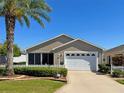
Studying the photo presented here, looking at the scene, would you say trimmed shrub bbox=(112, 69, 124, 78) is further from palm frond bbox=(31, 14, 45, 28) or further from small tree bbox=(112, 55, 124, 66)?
palm frond bbox=(31, 14, 45, 28)

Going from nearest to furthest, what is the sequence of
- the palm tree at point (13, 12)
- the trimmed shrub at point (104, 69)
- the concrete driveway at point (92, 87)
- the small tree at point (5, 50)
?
the concrete driveway at point (92, 87) < the palm tree at point (13, 12) < the trimmed shrub at point (104, 69) < the small tree at point (5, 50)

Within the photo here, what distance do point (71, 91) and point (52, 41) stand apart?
76.0 ft

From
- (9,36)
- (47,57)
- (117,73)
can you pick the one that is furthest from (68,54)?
(9,36)

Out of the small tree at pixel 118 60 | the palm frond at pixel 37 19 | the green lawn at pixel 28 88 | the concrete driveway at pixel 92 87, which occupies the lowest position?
the concrete driveway at pixel 92 87

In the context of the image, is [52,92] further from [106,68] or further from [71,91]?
[106,68]

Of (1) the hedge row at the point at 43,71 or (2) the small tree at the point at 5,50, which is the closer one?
(1) the hedge row at the point at 43,71

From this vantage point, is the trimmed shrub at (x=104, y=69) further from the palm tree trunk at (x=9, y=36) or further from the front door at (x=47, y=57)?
the palm tree trunk at (x=9, y=36)

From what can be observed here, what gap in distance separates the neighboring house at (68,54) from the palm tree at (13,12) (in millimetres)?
9752

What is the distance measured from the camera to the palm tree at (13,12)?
26.7 m

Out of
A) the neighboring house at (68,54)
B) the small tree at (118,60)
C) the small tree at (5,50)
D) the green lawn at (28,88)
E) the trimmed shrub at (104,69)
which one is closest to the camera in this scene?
the green lawn at (28,88)

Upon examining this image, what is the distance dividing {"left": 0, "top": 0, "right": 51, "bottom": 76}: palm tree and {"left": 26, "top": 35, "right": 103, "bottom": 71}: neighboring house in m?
9.75

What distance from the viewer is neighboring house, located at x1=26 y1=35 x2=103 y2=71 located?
3722 cm

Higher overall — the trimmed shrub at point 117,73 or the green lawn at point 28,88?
the trimmed shrub at point 117,73

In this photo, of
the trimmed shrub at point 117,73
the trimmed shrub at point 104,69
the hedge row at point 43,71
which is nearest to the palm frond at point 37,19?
the hedge row at point 43,71
